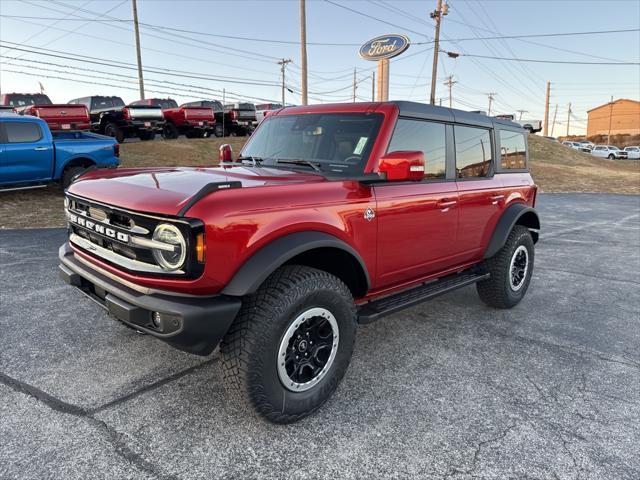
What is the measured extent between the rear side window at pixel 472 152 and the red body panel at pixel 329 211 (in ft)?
0.39

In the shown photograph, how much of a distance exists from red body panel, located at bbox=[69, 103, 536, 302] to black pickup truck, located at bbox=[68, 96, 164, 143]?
17359mm

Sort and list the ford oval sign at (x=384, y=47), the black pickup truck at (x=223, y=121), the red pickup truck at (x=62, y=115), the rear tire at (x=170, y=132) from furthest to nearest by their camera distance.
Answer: the black pickup truck at (x=223, y=121), the rear tire at (x=170, y=132), the ford oval sign at (x=384, y=47), the red pickup truck at (x=62, y=115)

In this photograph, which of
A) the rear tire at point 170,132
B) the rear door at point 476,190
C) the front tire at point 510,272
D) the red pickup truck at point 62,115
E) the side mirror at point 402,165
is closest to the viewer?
the side mirror at point 402,165

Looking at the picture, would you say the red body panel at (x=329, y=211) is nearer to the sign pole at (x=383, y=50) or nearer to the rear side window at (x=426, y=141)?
the rear side window at (x=426, y=141)

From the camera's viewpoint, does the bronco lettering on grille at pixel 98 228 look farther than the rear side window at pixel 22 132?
No

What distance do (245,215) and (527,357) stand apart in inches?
104

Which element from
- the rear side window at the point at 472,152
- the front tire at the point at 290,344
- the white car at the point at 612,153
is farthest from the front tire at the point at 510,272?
the white car at the point at 612,153

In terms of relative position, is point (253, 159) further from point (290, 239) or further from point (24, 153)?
point (24, 153)

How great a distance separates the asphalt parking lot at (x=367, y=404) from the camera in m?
2.36

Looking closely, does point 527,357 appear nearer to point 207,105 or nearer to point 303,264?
point 303,264

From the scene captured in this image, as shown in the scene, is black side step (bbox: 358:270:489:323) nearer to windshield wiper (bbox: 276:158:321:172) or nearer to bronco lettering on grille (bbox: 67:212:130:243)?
windshield wiper (bbox: 276:158:321:172)

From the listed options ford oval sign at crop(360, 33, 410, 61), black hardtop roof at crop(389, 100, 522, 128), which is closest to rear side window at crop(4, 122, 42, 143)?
black hardtop roof at crop(389, 100, 522, 128)

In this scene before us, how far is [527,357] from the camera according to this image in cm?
366

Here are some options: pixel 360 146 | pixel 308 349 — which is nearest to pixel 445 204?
pixel 360 146
